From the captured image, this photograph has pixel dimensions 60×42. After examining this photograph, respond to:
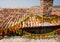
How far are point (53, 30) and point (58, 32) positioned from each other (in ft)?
0.84

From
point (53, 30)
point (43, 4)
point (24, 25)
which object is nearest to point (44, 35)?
point (53, 30)

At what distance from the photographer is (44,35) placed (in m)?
8.03

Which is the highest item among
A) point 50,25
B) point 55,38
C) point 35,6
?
point 35,6

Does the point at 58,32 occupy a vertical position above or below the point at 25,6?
below

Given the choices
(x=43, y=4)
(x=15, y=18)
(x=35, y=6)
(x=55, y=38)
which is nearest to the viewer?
(x=55, y=38)

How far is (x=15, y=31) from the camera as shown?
8.03 metres

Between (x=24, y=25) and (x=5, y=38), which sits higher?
(x=24, y=25)

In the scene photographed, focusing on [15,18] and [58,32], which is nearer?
[58,32]

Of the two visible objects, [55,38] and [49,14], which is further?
[49,14]

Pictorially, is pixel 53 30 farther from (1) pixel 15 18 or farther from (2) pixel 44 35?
(1) pixel 15 18

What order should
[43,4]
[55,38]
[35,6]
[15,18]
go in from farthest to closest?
[35,6], [15,18], [43,4], [55,38]

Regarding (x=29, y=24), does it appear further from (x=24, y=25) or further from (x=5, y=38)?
(x=5, y=38)

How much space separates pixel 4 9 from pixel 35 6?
2.02 metres

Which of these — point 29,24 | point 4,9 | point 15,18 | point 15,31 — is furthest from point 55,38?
point 4,9
